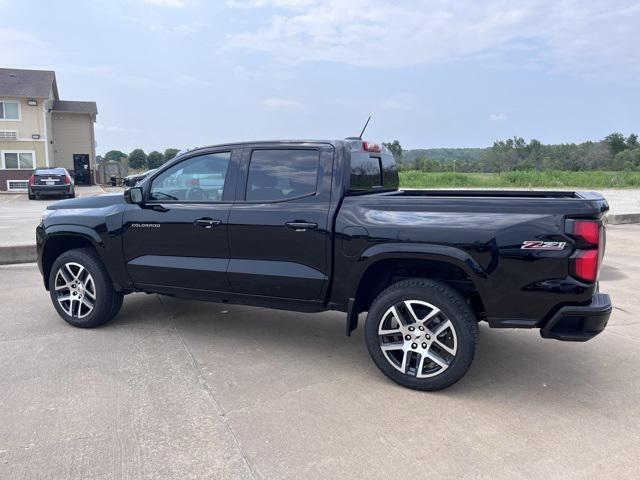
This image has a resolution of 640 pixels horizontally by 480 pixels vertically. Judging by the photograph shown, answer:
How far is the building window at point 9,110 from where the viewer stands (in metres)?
31.0

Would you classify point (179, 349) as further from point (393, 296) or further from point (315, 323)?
point (393, 296)

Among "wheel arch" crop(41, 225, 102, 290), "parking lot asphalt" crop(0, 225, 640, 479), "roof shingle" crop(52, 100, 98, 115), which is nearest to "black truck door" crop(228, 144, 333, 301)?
"parking lot asphalt" crop(0, 225, 640, 479)

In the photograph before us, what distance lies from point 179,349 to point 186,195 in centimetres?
137

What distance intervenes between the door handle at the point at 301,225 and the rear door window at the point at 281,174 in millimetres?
242

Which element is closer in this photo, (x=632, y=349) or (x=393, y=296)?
(x=393, y=296)

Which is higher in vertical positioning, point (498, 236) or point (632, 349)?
point (498, 236)

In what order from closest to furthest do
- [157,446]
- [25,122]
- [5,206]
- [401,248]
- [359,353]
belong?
[157,446] < [401,248] < [359,353] < [5,206] < [25,122]

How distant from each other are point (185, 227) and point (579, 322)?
3.16 meters

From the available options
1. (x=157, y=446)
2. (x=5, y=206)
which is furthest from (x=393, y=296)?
(x=5, y=206)

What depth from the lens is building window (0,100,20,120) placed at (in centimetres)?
3102

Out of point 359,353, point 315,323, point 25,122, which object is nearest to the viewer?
point 359,353

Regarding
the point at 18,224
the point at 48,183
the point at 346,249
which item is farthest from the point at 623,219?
the point at 48,183

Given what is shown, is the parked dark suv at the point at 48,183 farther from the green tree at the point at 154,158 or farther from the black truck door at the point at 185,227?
the green tree at the point at 154,158

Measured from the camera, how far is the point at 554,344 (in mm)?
4793
